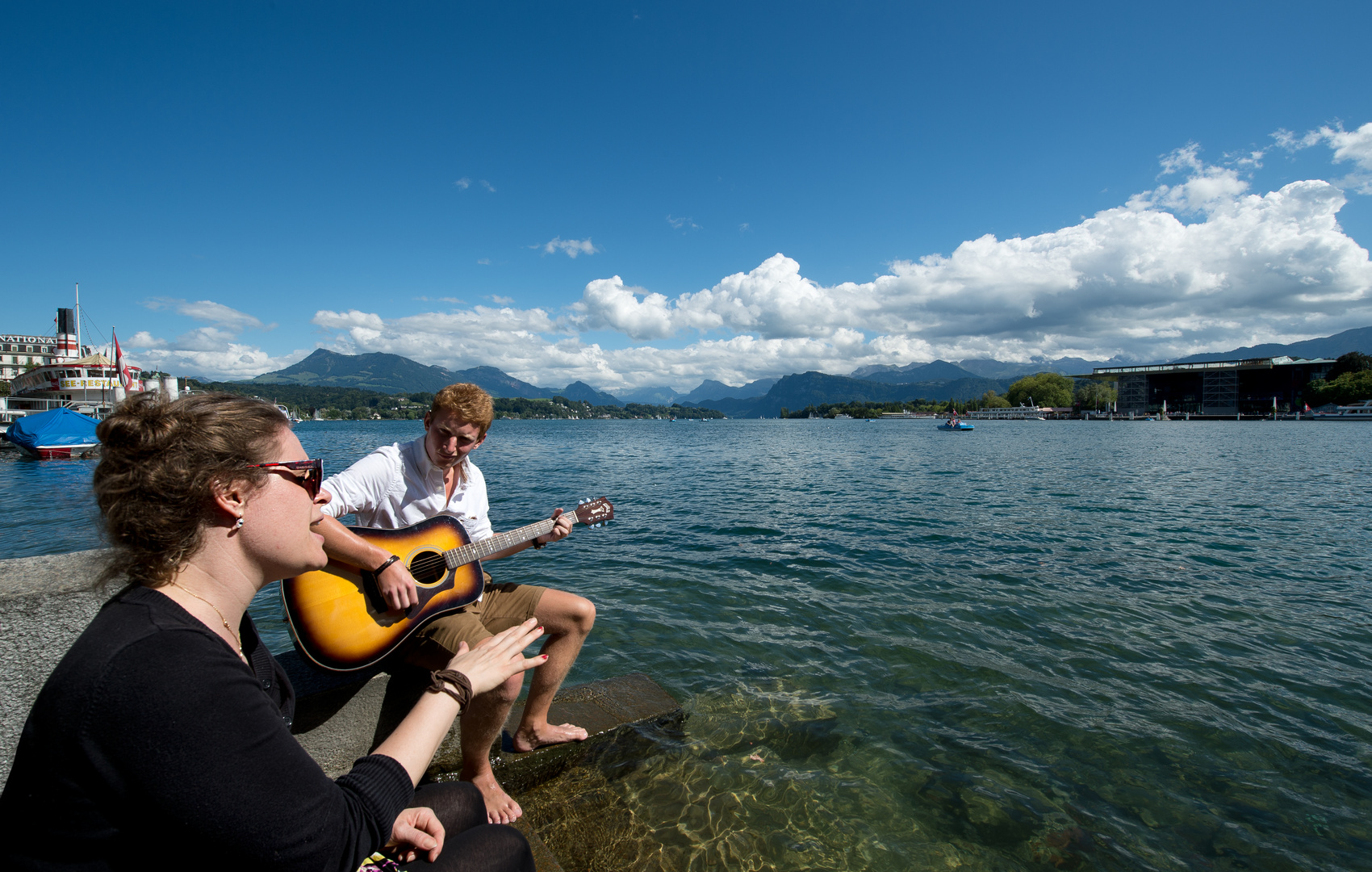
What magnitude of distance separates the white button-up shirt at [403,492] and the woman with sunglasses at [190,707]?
8.07 feet

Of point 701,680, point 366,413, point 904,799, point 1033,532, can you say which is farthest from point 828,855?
point 366,413

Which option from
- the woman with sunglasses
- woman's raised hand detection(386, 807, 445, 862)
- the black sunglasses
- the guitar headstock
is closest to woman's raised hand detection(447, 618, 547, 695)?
the woman with sunglasses

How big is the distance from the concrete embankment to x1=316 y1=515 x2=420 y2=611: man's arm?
638 millimetres

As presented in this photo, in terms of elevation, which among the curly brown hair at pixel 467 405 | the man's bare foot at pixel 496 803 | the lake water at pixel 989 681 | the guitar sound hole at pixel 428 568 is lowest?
the lake water at pixel 989 681

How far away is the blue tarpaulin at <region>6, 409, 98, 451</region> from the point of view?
38594mm

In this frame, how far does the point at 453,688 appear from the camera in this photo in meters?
2.16

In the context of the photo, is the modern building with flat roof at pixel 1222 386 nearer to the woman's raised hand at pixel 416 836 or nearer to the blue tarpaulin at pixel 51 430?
the woman's raised hand at pixel 416 836

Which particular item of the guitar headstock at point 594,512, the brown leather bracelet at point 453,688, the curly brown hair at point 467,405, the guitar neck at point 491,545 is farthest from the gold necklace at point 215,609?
the guitar headstock at point 594,512

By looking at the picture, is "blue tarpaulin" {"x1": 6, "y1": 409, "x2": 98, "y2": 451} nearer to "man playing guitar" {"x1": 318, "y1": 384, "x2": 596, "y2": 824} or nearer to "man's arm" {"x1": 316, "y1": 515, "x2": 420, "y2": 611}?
"man playing guitar" {"x1": 318, "y1": 384, "x2": 596, "y2": 824}

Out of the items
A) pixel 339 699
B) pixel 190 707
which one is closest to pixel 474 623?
pixel 339 699

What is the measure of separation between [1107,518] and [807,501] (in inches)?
325

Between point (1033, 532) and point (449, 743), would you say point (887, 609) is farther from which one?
point (1033, 532)

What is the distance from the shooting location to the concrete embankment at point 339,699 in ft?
8.40

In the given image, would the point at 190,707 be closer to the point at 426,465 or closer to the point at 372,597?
the point at 372,597
